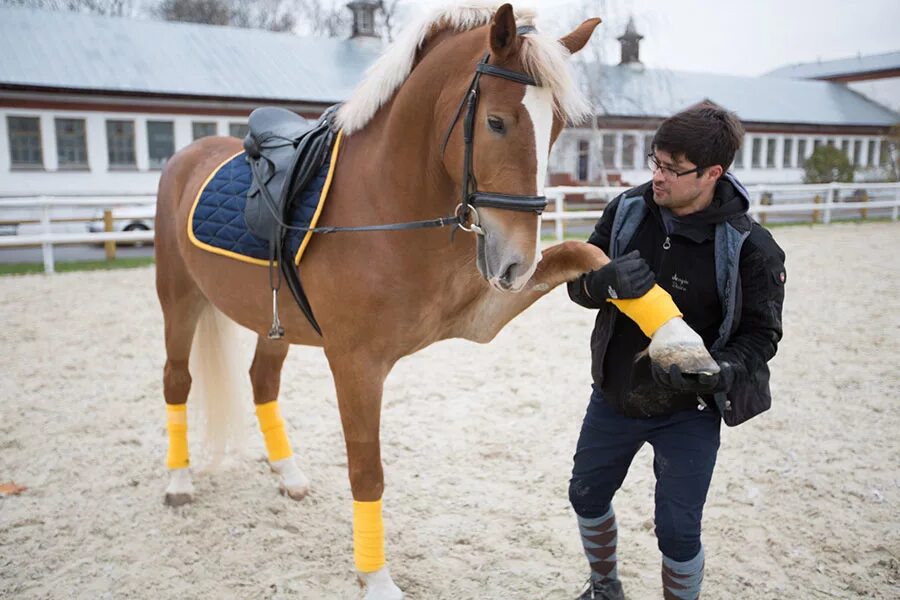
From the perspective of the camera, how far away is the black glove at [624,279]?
77.7 inches

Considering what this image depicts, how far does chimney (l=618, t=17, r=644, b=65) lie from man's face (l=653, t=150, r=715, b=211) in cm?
1822

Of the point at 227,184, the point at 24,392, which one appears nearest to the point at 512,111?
the point at 227,184

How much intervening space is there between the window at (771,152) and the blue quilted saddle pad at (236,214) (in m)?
39.1

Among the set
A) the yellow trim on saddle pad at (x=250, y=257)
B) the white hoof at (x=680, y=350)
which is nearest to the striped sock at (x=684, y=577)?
the white hoof at (x=680, y=350)

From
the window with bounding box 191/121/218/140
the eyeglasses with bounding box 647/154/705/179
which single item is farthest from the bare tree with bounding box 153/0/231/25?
the eyeglasses with bounding box 647/154/705/179

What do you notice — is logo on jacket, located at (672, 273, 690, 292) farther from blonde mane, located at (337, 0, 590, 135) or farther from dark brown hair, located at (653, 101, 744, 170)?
blonde mane, located at (337, 0, 590, 135)

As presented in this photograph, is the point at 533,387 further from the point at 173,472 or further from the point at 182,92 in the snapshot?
the point at 182,92

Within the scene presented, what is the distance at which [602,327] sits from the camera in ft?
7.77

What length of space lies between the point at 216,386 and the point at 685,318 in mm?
2864

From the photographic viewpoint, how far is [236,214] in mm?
3117

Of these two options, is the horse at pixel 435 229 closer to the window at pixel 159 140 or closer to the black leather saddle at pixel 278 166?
the black leather saddle at pixel 278 166

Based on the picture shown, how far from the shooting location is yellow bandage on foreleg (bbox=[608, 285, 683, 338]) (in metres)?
1.94

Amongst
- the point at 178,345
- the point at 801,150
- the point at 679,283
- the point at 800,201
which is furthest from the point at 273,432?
the point at 801,150

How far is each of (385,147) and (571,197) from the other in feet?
80.6
